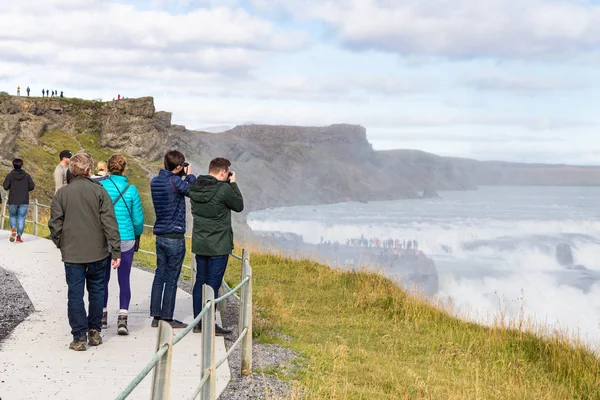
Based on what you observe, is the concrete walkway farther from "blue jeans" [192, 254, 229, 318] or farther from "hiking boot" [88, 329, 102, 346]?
"blue jeans" [192, 254, 229, 318]

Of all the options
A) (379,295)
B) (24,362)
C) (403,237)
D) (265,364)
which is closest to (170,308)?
(265,364)

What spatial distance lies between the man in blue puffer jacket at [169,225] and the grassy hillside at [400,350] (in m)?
1.53

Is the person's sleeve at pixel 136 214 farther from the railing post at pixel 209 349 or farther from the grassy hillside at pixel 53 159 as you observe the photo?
the grassy hillside at pixel 53 159

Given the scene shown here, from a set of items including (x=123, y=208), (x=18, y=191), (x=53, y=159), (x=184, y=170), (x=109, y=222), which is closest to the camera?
(x=109, y=222)

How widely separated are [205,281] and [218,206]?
94cm

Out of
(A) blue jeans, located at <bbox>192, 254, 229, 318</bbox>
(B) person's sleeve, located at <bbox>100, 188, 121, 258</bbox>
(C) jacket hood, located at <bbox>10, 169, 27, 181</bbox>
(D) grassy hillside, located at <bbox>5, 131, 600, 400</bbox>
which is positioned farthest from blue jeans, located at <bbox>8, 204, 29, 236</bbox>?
(B) person's sleeve, located at <bbox>100, 188, 121, 258</bbox>

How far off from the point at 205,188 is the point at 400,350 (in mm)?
4091

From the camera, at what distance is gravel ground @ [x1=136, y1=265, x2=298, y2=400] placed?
645cm

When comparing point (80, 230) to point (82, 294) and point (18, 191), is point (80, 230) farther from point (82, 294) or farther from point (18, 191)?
point (18, 191)

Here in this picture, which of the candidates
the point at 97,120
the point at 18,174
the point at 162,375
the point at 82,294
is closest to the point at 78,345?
the point at 82,294

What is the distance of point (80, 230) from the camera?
7215 millimetres

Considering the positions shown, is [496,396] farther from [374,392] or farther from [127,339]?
[127,339]

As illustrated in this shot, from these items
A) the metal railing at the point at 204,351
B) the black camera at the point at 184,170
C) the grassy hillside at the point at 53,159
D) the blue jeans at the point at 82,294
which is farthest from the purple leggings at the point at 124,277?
the grassy hillside at the point at 53,159

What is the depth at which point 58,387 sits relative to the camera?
605 centimetres
